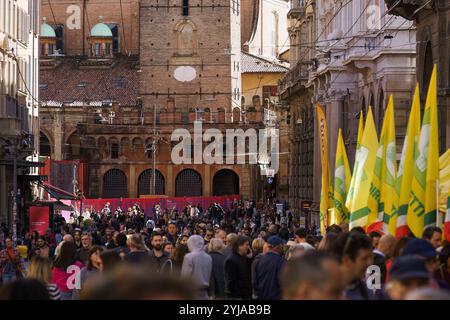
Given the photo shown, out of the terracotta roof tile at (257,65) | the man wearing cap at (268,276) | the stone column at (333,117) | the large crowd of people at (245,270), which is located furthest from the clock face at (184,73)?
the man wearing cap at (268,276)

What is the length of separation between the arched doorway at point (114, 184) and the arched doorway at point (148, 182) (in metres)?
1.08

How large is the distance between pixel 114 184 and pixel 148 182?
230 cm

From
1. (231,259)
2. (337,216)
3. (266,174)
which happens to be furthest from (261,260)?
(266,174)

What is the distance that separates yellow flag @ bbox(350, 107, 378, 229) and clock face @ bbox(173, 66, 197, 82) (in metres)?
82.1

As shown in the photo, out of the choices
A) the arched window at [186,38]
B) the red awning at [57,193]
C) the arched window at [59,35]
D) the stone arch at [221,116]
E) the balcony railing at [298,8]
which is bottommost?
the red awning at [57,193]

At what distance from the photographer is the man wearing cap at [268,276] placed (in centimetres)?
1398

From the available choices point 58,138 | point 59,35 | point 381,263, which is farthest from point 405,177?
point 59,35

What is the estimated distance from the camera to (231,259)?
14.4m

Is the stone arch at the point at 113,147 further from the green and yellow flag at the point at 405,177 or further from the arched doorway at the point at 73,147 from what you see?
the green and yellow flag at the point at 405,177

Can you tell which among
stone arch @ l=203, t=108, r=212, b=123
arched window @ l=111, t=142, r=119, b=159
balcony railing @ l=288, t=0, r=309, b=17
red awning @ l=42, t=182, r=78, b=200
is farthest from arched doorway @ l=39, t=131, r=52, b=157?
red awning @ l=42, t=182, r=78, b=200

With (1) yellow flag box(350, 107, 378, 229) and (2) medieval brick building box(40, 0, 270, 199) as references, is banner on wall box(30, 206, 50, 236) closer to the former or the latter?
(1) yellow flag box(350, 107, 378, 229)

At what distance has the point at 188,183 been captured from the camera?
101 m

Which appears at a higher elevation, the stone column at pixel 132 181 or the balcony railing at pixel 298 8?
the balcony railing at pixel 298 8

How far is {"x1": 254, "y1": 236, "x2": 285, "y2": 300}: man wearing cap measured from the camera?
14.0 metres
